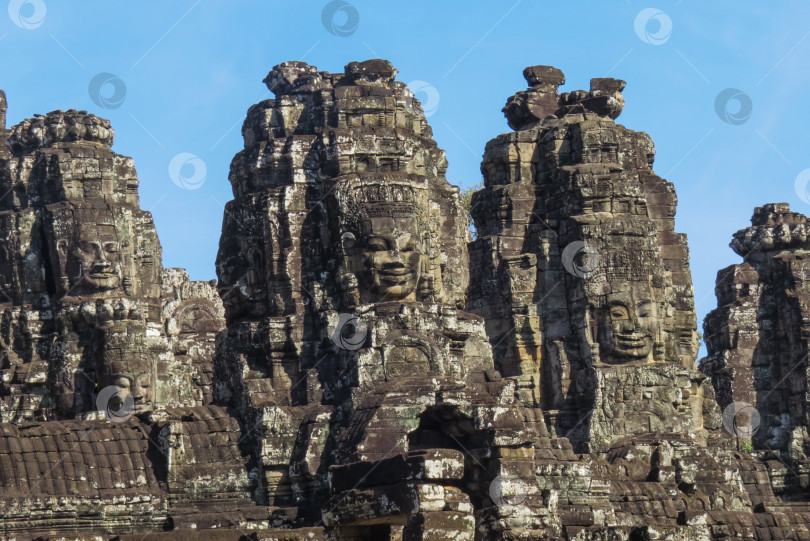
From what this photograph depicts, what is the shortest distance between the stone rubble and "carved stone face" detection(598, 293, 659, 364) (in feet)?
0.16

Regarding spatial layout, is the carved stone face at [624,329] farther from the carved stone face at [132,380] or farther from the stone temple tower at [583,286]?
the carved stone face at [132,380]

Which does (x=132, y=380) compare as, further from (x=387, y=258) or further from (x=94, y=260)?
(x=387, y=258)

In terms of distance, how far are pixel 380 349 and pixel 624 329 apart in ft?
30.5

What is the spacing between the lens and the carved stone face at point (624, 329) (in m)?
46.1

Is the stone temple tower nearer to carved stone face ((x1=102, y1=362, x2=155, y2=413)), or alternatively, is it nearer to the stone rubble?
the stone rubble

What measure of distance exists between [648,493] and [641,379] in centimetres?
490

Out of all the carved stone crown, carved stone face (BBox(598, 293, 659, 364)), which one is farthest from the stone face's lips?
carved stone face (BBox(598, 293, 659, 364))

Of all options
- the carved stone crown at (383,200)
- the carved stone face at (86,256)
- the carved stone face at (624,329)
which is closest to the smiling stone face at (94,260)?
the carved stone face at (86,256)

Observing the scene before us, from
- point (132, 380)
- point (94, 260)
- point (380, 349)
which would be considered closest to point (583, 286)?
point (380, 349)

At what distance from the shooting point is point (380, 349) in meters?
38.4

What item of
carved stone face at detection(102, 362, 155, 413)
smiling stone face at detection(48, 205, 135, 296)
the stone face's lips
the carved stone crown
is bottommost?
carved stone face at detection(102, 362, 155, 413)

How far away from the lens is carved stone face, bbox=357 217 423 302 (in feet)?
129

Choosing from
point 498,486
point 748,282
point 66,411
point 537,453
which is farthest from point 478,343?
point 748,282

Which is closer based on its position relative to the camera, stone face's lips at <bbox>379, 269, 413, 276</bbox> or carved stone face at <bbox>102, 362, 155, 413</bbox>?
stone face's lips at <bbox>379, 269, 413, 276</bbox>
